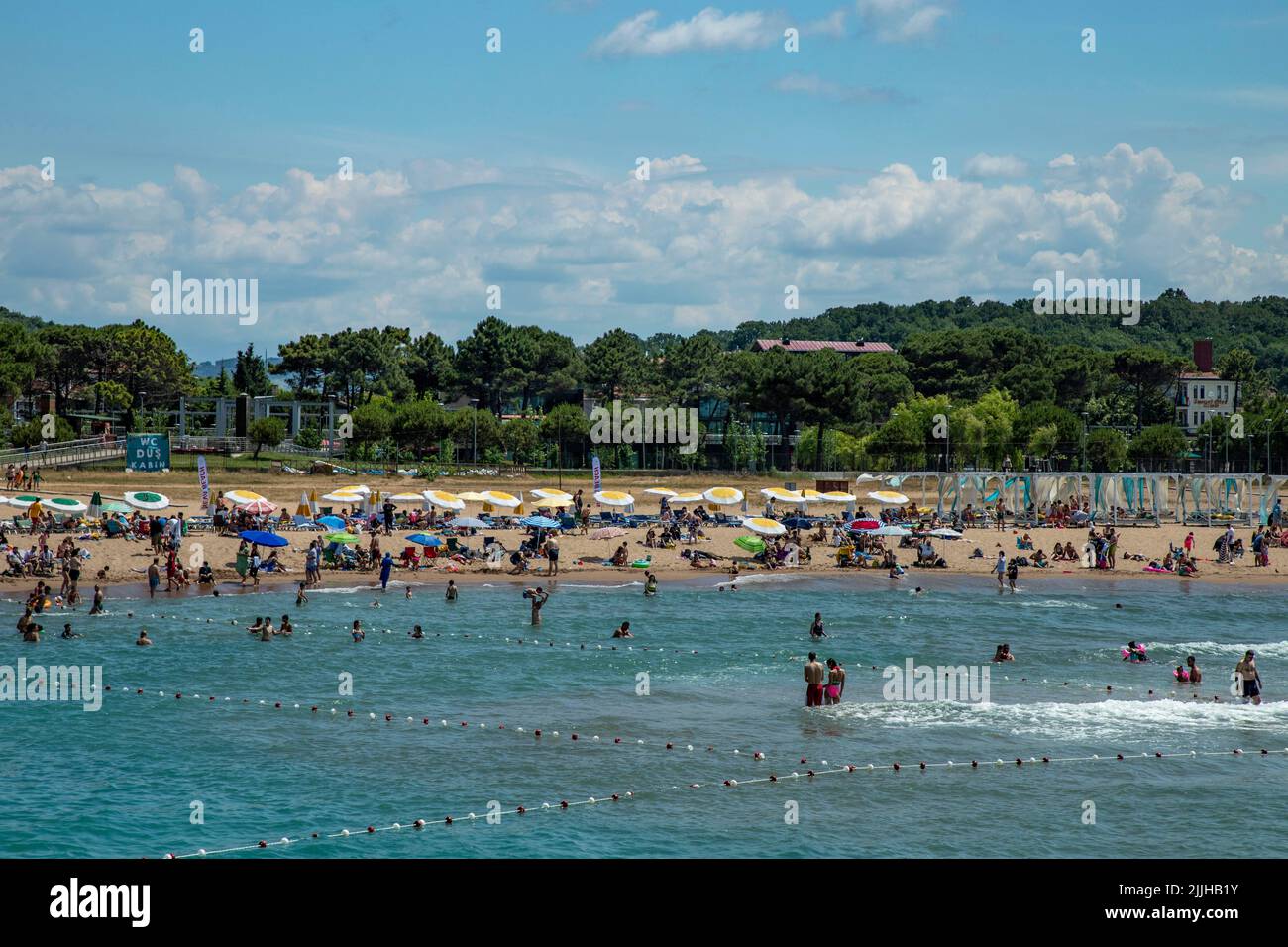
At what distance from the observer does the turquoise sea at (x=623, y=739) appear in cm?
1952

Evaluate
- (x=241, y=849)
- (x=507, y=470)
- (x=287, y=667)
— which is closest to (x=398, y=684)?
(x=287, y=667)

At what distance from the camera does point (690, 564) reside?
48188 mm

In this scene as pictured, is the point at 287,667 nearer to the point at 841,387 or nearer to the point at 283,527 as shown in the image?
the point at 283,527

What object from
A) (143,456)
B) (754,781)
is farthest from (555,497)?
(754,781)

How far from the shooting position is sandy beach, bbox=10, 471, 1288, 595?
144 feet

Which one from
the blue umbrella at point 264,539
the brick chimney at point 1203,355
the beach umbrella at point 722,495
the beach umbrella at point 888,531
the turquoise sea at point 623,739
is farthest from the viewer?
the brick chimney at point 1203,355

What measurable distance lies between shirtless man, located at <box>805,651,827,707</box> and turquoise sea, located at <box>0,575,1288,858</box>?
1.69ft

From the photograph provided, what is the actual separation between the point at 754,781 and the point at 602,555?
27322 millimetres

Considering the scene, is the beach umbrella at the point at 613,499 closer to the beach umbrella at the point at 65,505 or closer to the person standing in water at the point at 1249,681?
the beach umbrella at the point at 65,505

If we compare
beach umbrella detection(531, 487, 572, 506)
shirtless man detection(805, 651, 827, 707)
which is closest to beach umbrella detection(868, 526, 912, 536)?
beach umbrella detection(531, 487, 572, 506)

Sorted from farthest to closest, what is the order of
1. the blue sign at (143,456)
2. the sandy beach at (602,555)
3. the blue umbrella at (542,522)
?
the blue sign at (143,456)
the blue umbrella at (542,522)
the sandy beach at (602,555)

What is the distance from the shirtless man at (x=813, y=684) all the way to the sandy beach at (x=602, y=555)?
18814 mm

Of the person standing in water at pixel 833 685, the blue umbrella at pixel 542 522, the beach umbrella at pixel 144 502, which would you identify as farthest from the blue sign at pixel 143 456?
the person standing in water at pixel 833 685

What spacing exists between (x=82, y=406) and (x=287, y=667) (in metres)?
73.7
